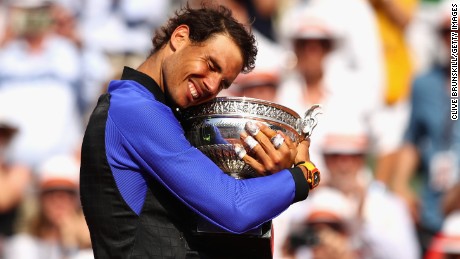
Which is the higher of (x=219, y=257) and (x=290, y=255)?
(x=290, y=255)

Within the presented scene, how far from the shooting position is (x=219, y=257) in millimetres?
3352

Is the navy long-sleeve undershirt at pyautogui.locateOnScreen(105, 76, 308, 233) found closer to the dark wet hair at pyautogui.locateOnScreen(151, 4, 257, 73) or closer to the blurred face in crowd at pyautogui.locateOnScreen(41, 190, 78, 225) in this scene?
the dark wet hair at pyautogui.locateOnScreen(151, 4, 257, 73)

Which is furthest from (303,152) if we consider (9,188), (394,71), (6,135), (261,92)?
(6,135)

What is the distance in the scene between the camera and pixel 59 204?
7.00 meters

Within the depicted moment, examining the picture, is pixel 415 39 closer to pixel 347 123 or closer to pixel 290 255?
pixel 347 123

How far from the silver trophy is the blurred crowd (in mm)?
2639

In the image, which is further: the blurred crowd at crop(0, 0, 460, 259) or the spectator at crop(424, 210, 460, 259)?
the blurred crowd at crop(0, 0, 460, 259)

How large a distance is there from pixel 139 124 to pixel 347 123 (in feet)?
11.9

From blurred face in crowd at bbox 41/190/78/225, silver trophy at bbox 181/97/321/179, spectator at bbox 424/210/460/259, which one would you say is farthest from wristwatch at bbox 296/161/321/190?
blurred face in crowd at bbox 41/190/78/225

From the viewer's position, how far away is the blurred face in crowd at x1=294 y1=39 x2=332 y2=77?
23.1ft

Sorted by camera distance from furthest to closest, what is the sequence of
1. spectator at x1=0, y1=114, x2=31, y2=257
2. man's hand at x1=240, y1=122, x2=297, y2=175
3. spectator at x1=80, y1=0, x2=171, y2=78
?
spectator at x1=80, y1=0, x2=171, y2=78, spectator at x1=0, y1=114, x2=31, y2=257, man's hand at x1=240, y1=122, x2=297, y2=175

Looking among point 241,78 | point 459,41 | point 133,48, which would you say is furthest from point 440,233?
point 133,48

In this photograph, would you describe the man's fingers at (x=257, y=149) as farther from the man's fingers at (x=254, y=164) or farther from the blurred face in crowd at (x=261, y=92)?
the blurred face in crowd at (x=261, y=92)

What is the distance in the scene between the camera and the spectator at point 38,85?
24.8 feet
